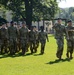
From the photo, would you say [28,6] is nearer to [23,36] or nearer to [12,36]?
[23,36]

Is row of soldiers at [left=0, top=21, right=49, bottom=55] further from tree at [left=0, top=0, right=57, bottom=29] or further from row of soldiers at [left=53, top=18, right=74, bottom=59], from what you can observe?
tree at [left=0, top=0, right=57, bottom=29]

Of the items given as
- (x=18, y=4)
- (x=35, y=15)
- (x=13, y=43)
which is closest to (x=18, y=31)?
(x=13, y=43)

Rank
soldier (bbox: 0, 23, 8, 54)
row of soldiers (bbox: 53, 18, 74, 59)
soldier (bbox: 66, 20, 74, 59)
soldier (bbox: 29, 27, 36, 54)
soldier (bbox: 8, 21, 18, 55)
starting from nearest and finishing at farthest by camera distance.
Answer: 1. row of soldiers (bbox: 53, 18, 74, 59)
2. soldier (bbox: 66, 20, 74, 59)
3. soldier (bbox: 8, 21, 18, 55)
4. soldier (bbox: 0, 23, 8, 54)
5. soldier (bbox: 29, 27, 36, 54)

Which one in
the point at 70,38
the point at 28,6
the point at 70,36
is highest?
the point at 28,6

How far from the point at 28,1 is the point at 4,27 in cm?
2923

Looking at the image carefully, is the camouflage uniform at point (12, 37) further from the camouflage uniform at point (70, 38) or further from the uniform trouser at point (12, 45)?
the camouflage uniform at point (70, 38)

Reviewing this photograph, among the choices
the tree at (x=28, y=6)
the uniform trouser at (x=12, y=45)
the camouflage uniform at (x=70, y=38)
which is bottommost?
the uniform trouser at (x=12, y=45)

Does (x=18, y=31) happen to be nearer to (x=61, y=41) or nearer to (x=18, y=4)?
(x=61, y=41)

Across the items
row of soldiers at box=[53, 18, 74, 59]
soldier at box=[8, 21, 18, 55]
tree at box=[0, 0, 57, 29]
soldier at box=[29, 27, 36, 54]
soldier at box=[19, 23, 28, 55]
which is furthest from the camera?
tree at box=[0, 0, 57, 29]

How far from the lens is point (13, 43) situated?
74.0 ft

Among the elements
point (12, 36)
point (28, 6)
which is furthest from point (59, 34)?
point (28, 6)

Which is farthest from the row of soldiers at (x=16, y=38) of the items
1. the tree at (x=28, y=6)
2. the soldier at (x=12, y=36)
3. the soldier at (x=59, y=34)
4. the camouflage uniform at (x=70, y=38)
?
the tree at (x=28, y=6)

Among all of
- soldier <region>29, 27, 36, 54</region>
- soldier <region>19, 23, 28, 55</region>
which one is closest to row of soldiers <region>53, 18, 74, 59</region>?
soldier <region>19, 23, 28, 55</region>

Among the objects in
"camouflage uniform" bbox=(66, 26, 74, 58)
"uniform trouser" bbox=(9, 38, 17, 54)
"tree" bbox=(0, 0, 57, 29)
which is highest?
"tree" bbox=(0, 0, 57, 29)
